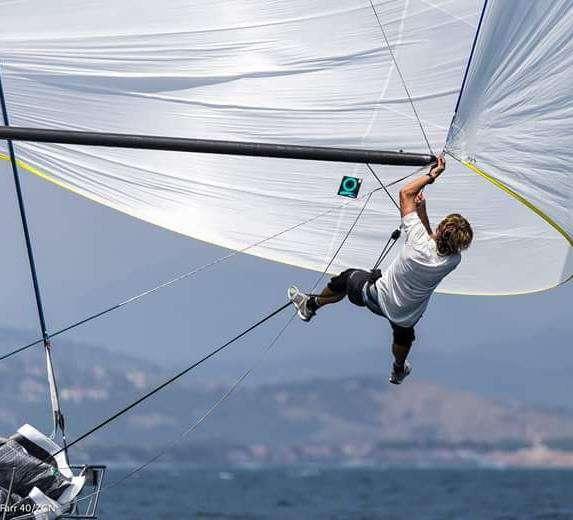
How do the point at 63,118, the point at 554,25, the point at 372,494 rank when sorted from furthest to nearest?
the point at 372,494 < the point at 63,118 < the point at 554,25

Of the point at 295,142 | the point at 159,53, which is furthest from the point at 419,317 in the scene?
the point at 159,53

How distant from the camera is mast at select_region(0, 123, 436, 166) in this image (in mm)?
10930

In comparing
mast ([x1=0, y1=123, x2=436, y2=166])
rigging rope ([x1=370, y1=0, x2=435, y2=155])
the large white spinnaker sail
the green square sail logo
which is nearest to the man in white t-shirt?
mast ([x1=0, y1=123, x2=436, y2=166])

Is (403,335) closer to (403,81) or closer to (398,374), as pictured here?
(398,374)

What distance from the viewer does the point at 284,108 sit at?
1245 cm

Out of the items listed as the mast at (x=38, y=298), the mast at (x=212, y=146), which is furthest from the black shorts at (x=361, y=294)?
the mast at (x=38, y=298)

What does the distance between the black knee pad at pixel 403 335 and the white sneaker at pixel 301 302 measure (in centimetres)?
79

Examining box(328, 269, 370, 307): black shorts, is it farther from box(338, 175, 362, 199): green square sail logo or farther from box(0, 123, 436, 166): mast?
box(0, 123, 436, 166): mast

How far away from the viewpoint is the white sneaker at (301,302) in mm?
11992

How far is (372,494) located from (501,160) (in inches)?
2565

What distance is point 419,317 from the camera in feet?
37.2

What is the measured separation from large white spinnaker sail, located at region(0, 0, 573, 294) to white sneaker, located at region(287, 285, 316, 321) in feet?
4.48

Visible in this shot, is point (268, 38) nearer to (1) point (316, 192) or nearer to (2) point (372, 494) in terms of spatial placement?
(1) point (316, 192)

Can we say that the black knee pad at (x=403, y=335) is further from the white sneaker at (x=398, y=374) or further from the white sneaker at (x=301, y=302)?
the white sneaker at (x=301, y=302)
